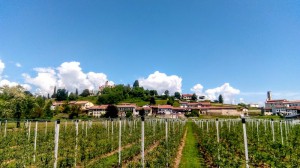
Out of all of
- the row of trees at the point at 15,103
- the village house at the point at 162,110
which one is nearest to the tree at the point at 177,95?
the village house at the point at 162,110

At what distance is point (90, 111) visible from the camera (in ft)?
335

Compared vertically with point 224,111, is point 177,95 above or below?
above

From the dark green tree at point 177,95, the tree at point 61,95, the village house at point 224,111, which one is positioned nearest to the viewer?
the village house at point 224,111

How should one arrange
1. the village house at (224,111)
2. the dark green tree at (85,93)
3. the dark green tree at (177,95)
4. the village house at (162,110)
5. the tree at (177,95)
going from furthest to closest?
the dark green tree at (85,93), the tree at (177,95), the dark green tree at (177,95), the village house at (162,110), the village house at (224,111)

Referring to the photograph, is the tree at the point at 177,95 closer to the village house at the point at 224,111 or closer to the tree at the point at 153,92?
the tree at the point at 153,92

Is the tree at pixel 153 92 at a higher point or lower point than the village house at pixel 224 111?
higher

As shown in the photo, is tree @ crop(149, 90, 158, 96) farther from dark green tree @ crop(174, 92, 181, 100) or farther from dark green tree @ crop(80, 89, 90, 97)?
dark green tree @ crop(80, 89, 90, 97)

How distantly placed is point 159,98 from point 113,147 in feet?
395

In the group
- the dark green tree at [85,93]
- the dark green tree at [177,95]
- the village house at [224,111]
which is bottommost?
the village house at [224,111]

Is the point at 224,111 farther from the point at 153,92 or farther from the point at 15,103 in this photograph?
the point at 15,103

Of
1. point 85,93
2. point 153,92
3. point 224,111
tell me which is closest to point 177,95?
point 153,92

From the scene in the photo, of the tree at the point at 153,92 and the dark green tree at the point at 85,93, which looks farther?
the dark green tree at the point at 85,93

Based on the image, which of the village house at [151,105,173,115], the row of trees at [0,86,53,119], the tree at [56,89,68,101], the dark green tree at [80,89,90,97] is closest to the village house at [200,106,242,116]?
the village house at [151,105,173,115]

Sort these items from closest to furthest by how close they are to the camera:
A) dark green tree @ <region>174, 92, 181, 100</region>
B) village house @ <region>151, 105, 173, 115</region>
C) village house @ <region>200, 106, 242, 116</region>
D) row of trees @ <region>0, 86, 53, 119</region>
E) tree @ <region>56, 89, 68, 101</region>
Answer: row of trees @ <region>0, 86, 53, 119</region>, village house @ <region>200, 106, 242, 116</region>, village house @ <region>151, 105, 173, 115</region>, tree @ <region>56, 89, 68, 101</region>, dark green tree @ <region>174, 92, 181, 100</region>
